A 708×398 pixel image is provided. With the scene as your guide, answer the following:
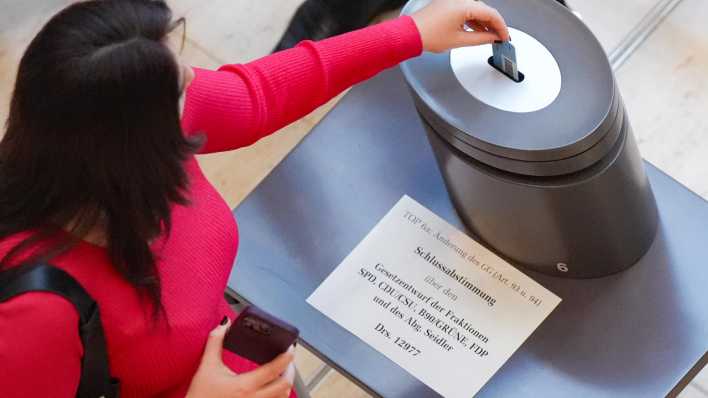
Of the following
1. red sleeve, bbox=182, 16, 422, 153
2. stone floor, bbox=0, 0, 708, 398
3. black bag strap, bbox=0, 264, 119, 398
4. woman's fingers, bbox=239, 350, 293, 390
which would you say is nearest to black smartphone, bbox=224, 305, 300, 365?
woman's fingers, bbox=239, 350, 293, 390

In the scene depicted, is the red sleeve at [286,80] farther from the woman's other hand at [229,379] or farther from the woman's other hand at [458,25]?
the woman's other hand at [229,379]

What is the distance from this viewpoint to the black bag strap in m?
0.92

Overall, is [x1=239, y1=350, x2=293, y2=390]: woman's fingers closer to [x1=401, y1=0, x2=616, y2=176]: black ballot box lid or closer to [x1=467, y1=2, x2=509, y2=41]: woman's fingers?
[x1=401, y1=0, x2=616, y2=176]: black ballot box lid

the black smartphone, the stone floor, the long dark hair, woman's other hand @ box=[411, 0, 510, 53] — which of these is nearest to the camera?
the long dark hair

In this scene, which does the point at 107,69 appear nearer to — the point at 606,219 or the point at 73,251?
the point at 73,251

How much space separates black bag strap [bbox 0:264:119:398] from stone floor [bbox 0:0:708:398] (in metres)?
0.99

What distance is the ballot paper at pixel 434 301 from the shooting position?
4.06 feet

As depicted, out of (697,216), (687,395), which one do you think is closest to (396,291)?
(697,216)

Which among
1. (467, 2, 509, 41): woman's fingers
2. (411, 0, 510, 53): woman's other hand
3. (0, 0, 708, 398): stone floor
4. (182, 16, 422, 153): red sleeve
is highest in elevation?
(467, 2, 509, 41): woman's fingers

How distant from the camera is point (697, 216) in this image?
130 cm

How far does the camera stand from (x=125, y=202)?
0.94m

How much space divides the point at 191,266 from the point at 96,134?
28 cm

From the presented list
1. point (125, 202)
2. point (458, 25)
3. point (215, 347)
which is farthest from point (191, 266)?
point (458, 25)

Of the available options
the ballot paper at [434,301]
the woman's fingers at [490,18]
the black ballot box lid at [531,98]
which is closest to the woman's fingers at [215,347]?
the ballot paper at [434,301]
